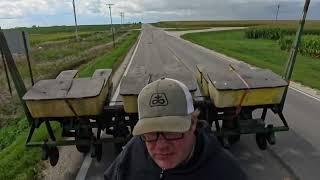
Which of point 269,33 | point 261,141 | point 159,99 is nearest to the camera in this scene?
point 159,99

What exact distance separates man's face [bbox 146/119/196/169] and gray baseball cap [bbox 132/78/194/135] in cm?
8

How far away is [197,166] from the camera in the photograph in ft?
7.10

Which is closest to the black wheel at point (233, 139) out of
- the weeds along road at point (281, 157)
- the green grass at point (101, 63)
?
the weeds along road at point (281, 157)

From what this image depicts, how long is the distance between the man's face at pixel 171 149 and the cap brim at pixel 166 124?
69mm

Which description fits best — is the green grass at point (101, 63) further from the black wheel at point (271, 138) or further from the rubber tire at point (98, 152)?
the black wheel at point (271, 138)

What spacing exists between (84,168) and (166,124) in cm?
561

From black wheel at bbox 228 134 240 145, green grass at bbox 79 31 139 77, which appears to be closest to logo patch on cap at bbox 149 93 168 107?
black wheel at bbox 228 134 240 145

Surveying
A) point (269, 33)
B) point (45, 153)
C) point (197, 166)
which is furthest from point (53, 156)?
point (269, 33)

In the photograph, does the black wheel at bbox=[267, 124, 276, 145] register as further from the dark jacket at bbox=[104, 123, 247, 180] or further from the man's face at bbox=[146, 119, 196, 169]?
the man's face at bbox=[146, 119, 196, 169]

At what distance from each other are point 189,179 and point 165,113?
1.30ft

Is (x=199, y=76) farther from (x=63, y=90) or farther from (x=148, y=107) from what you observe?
(x=148, y=107)

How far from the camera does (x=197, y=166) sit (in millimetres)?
2164

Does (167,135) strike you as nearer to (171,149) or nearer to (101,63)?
(171,149)

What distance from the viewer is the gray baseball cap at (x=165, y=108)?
204 centimetres
